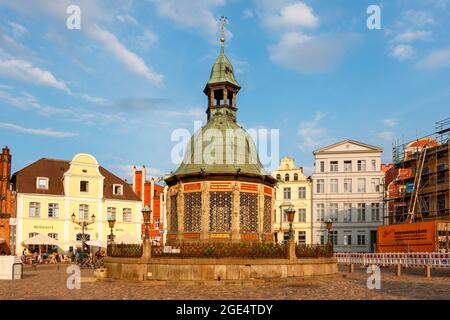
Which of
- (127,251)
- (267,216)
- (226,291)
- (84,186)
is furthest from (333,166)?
(226,291)

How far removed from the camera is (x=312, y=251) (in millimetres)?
25375

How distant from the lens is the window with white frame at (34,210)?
52372 millimetres

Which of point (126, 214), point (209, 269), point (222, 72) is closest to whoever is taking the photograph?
point (209, 269)

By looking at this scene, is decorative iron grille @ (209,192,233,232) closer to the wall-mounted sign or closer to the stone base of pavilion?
the wall-mounted sign

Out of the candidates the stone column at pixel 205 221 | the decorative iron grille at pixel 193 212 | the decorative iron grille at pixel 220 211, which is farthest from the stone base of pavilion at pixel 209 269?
the decorative iron grille at pixel 193 212

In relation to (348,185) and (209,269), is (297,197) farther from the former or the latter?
(209,269)

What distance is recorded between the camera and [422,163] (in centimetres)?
4966

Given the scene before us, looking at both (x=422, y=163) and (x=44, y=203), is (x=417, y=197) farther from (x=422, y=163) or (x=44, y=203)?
(x=44, y=203)

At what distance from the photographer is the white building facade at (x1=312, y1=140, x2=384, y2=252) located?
63469mm

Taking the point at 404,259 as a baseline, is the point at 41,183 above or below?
above

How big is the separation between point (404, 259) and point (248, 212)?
Answer: 15.0m

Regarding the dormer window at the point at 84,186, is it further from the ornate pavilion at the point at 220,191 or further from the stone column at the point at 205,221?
the stone column at the point at 205,221

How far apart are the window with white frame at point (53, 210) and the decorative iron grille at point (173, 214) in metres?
27.5
